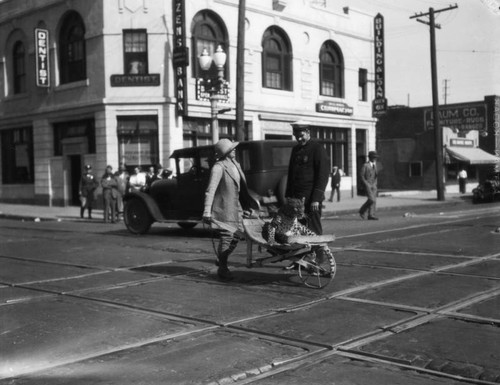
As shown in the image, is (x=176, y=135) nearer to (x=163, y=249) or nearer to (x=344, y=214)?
(x=344, y=214)

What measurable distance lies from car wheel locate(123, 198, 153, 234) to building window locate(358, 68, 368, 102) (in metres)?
20.4

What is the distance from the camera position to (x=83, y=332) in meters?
5.44

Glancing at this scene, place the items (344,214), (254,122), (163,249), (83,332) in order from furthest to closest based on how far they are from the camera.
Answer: (254,122)
(344,214)
(163,249)
(83,332)

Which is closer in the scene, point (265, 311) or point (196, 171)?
point (265, 311)

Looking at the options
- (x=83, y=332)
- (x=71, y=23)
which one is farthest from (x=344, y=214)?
(x=83, y=332)

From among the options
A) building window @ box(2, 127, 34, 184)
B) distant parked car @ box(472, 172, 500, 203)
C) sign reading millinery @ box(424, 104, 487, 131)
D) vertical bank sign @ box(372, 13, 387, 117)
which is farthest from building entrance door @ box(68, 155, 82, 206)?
distant parked car @ box(472, 172, 500, 203)

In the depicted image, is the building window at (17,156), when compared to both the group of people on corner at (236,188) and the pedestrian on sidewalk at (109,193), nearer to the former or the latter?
the pedestrian on sidewalk at (109,193)

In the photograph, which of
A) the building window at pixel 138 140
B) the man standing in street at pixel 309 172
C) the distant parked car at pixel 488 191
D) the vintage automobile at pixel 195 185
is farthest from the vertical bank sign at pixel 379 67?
the man standing in street at pixel 309 172

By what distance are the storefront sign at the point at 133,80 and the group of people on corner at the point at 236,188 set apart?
53.8ft

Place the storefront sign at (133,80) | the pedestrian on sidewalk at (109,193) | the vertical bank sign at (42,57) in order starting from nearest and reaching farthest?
the pedestrian on sidewalk at (109,193), the storefront sign at (133,80), the vertical bank sign at (42,57)

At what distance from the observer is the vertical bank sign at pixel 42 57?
25188 mm

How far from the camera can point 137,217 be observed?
14.6m

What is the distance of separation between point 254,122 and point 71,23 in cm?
867

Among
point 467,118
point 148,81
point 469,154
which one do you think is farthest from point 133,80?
point 469,154
